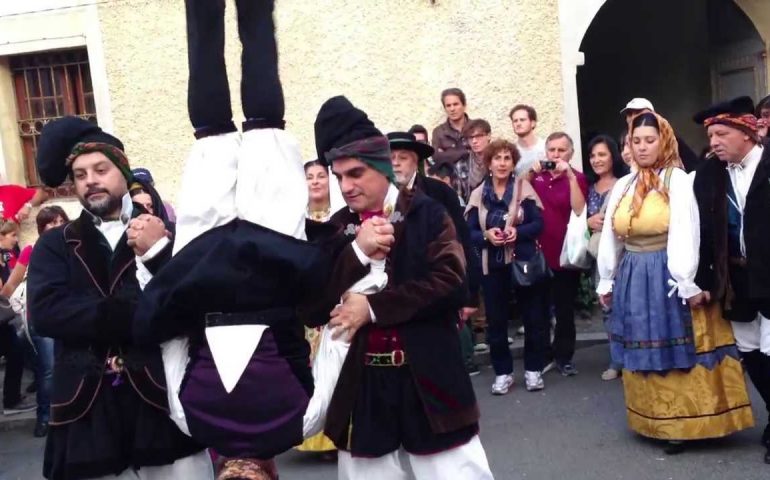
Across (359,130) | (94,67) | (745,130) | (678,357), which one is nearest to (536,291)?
(678,357)

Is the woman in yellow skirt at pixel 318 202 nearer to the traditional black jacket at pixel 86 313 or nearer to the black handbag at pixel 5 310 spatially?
the traditional black jacket at pixel 86 313

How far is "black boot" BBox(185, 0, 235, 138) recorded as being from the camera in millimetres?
2664

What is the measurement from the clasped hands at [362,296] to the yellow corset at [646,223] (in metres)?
2.57

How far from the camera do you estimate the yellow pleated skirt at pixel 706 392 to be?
216 inches

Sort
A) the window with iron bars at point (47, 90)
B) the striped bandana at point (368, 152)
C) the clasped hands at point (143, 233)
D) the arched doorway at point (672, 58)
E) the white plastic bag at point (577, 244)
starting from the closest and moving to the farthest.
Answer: the clasped hands at point (143, 233), the striped bandana at point (368, 152), the white plastic bag at point (577, 244), the window with iron bars at point (47, 90), the arched doorway at point (672, 58)

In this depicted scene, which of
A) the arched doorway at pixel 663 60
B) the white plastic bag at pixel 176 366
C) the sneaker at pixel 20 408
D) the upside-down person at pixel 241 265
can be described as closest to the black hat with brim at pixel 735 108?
the upside-down person at pixel 241 265

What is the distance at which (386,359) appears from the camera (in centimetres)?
357

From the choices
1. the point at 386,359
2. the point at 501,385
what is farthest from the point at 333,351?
the point at 501,385

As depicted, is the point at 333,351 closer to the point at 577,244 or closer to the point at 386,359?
the point at 386,359

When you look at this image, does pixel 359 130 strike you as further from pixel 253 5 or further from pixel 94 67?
pixel 94 67

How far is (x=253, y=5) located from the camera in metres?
2.70

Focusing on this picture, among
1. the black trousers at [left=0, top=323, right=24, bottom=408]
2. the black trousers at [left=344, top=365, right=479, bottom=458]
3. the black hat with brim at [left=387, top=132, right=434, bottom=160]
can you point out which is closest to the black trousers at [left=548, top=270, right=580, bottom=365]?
the black hat with brim at [left=387, top=132, right=434, bottom=160]

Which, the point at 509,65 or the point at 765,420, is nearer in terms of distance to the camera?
the point at 765,420

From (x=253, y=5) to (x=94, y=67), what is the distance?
795 cm
